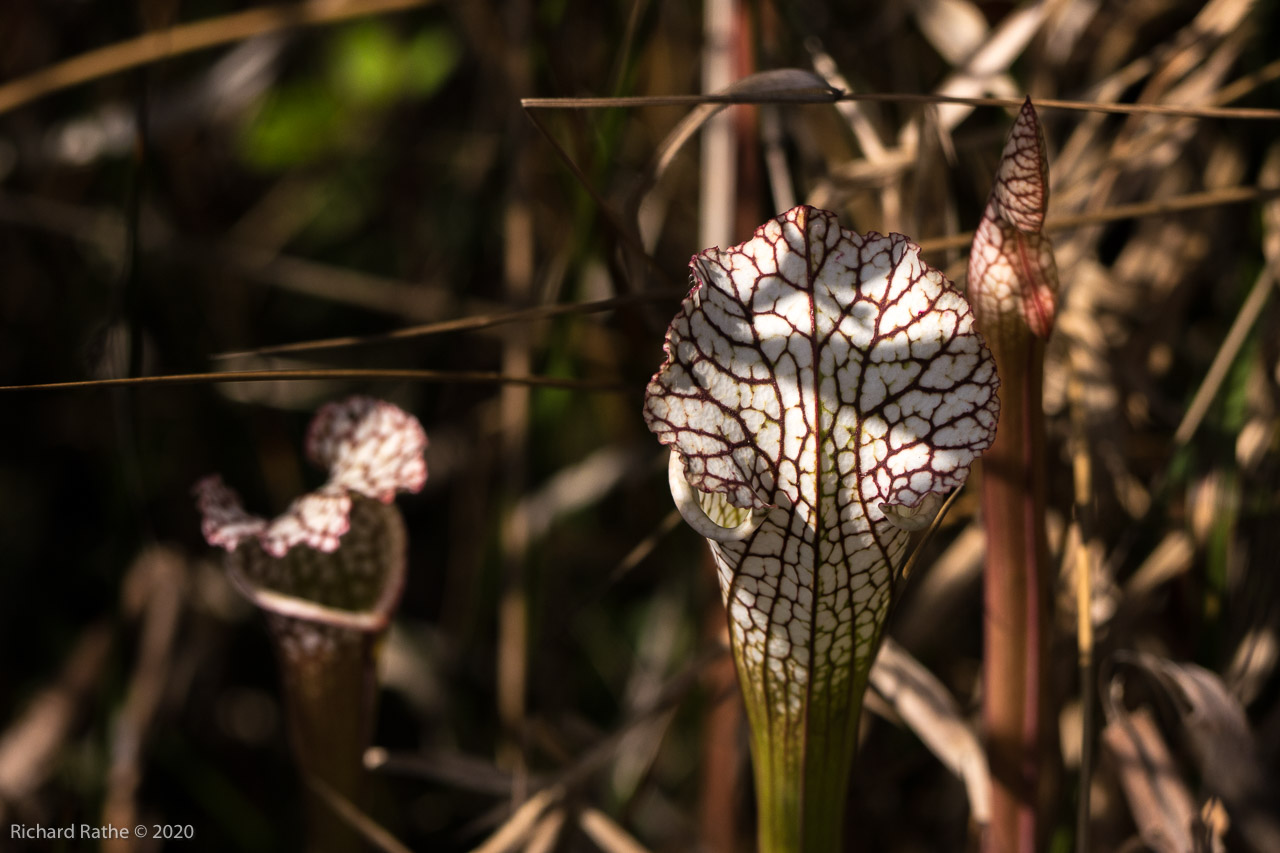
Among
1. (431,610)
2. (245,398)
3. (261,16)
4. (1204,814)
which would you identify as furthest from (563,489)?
(1204,814)

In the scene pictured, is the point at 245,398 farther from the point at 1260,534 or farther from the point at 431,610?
the point at 1260,534

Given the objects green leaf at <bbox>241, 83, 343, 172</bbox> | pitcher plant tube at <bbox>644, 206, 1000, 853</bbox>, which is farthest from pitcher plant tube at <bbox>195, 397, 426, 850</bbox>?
green leaf at <bbox>241, 83, 343, 172</bbox>

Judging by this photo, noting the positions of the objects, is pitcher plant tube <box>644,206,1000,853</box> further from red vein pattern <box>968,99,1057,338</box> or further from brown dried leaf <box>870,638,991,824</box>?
brown dried leaf <box>870,638,991,824</box>

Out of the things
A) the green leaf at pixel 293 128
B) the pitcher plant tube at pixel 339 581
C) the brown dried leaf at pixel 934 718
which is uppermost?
the green leaf at pixel 293 128

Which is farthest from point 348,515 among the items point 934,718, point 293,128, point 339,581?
point 293,128

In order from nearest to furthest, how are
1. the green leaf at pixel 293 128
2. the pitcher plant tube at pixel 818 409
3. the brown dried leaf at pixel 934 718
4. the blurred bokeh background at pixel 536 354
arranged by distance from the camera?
the pitcher plant tube at pixel 818 409
the brown dried leaf at pixel 934 718
the blurred bokeh background at pixel 536 354
the green leaf at pixel 293 128

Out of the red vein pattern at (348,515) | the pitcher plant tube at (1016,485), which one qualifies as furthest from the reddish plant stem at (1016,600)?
the red vein pattern at (348,515)

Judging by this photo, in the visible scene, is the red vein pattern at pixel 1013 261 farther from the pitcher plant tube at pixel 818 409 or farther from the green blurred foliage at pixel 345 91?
the green blurred foliage at pixel 345 91
